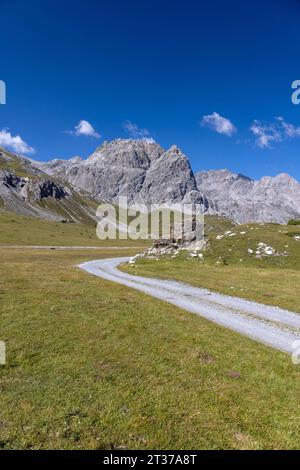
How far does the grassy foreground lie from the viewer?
34.7ft

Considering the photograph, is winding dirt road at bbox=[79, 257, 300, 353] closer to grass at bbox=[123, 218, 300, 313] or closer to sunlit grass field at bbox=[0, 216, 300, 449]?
sunlit grass field at bbox=[0, 216, 300, 449]

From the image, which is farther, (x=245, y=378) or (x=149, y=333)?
(x=149, y=333)

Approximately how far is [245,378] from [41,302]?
1752cm

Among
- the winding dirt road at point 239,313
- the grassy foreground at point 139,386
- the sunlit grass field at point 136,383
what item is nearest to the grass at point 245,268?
the winding dirt road at point 239,313

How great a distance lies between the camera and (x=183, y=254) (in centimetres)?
6306

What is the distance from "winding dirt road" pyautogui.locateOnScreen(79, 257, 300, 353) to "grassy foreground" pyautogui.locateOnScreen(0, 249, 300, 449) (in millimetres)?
1926

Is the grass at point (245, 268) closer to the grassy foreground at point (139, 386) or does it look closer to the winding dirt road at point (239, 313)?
the winding dirt road at point (239, 313)

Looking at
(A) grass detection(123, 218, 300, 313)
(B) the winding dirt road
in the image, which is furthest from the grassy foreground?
(A) grass detection(123, 218, 300, 313)

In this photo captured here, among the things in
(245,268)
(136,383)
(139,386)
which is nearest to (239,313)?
Result: (136,383)

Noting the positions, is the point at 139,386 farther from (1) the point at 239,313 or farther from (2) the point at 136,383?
(1) the point at 239,313

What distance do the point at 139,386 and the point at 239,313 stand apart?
49.3 ft
